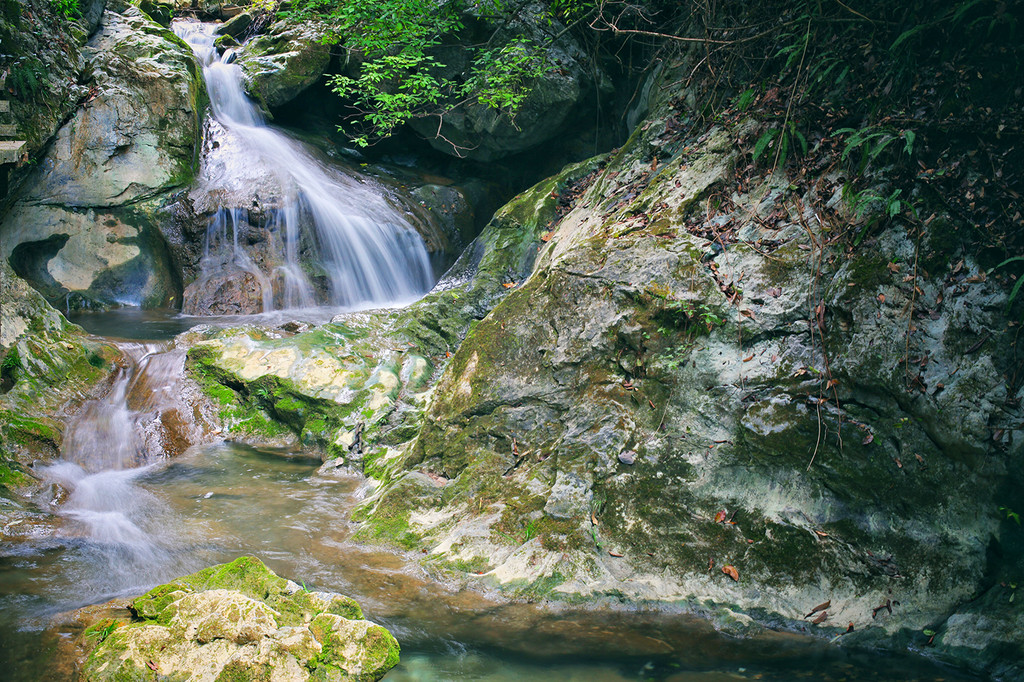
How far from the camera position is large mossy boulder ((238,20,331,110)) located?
11.8 m

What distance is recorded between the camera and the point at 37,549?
13.8 ft

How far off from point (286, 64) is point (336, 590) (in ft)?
36.6

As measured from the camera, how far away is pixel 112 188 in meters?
9.77

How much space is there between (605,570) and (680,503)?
2.13 feet

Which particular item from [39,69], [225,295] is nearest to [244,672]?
[225,295]

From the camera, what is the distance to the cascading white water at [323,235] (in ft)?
32.3

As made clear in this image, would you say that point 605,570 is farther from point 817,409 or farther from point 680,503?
point 817,409

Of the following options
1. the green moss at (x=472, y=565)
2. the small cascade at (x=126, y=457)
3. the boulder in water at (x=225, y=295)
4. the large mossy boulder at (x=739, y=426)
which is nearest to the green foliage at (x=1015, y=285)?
the large mossy boulder at (x=739, y=426)

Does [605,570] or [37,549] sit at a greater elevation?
[605,570]

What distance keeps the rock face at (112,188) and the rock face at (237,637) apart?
824cm

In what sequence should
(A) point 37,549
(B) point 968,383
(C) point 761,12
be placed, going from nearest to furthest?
1. (B) point 968,383
2. (A) point 37,549
3. (C) point 761,12

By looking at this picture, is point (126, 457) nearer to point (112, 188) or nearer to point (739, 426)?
point (739, 426)

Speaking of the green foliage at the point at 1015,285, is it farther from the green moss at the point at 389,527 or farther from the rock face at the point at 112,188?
the rock face at the point at 112,188

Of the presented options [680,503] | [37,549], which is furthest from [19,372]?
[680,503]
